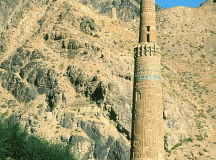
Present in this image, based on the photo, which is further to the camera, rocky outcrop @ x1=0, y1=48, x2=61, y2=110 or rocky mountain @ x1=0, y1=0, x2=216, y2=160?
rocky outcrop @ x1=0, y1=48, x2=61, y2=110

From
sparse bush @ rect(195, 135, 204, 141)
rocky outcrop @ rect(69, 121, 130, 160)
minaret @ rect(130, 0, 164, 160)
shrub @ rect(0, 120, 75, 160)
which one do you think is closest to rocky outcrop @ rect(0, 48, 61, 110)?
rocky outcrop @ rect(69, 121, 130, 160)

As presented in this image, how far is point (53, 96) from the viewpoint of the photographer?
46.4 metres

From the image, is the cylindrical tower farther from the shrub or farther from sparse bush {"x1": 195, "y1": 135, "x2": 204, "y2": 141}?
sparse bush {"x1": 195, "y1": 135, "x2": 204, "y2": 141}

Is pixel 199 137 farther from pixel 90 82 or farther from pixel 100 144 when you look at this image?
pixel 90 82

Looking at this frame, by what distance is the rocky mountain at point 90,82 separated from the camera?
42969 millimetres

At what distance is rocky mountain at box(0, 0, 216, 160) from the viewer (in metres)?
43.0

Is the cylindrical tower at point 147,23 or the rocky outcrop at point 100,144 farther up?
the cylindrical tower at point 147,23

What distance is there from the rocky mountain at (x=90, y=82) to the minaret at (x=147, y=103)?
1531cm

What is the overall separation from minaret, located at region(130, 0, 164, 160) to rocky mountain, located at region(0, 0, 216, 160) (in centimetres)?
1531

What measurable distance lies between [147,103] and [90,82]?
27458mm

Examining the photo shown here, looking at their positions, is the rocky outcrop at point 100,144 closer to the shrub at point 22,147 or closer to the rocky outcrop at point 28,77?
the rocky outcrop at point 28,77

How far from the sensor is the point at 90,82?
47906 mm

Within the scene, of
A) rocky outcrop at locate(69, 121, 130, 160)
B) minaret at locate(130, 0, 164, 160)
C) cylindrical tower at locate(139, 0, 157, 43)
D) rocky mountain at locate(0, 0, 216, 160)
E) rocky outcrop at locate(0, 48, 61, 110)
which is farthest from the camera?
rocky outcrop at locate(0, 48, 61, 110)

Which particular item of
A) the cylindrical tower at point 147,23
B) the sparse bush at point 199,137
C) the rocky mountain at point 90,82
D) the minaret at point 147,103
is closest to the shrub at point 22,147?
the minaret at point 147,103
